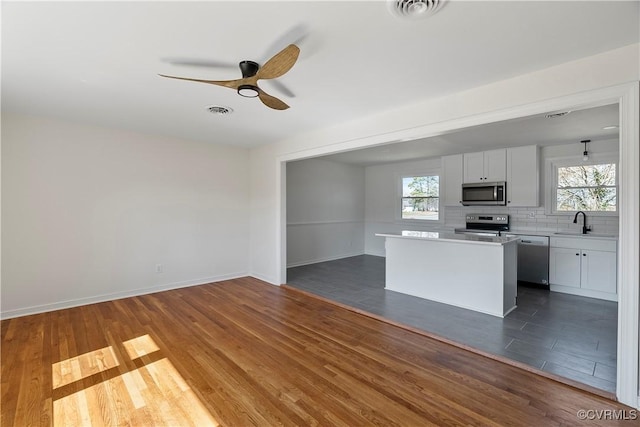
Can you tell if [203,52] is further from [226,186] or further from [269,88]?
[226,186]

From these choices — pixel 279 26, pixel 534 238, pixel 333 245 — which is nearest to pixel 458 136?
pixel 534 238

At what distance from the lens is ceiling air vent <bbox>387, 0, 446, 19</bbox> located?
1592mm

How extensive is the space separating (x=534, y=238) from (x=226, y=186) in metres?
5.26

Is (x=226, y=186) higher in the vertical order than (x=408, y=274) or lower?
higher

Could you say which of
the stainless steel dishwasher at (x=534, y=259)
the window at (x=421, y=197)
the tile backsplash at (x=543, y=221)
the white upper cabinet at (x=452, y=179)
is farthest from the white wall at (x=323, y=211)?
the stainless steel dishwasher at (x=534, y=259)

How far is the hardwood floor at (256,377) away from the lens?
1.87m

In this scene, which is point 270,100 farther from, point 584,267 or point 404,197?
point 404,197

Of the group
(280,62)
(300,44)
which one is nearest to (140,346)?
(280,62)

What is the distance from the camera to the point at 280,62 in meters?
1.87

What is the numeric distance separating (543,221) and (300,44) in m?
5.26

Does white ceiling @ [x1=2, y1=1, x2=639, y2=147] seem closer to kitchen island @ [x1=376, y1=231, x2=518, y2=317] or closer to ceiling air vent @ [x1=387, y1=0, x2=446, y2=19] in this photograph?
ceiling air vent @ [x1=387, y1=0, x2=446, y2=19]

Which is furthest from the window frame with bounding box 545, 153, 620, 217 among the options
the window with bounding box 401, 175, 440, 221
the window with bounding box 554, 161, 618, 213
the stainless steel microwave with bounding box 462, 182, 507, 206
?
the window with bounding box 401, 175, 440, 221

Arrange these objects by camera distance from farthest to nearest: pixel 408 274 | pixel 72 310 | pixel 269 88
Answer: pixel 408 274
pixel 72 310
pixel 269 88

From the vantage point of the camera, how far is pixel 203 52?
2.11 metres
